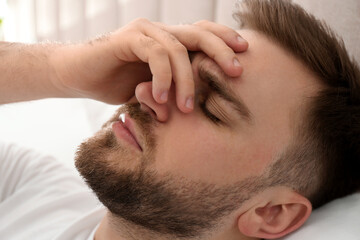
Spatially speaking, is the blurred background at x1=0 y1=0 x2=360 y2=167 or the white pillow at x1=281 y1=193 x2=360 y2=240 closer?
the white pillow at x1=281 y1=193 x2=360 y2=240

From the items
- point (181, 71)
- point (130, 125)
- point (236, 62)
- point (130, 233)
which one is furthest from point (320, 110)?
point (130, 233)

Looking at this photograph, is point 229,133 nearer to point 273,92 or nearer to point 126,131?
point 273,92

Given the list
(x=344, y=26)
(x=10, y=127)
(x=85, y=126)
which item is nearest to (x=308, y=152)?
(x=344, y=26)

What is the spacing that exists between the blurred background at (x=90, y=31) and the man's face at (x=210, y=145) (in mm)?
360

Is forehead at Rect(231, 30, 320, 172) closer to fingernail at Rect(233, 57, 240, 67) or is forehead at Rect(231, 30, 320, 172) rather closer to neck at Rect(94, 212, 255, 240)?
fingernail at Rect(233, 57, 240, 67)

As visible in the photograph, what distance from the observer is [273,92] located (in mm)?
935

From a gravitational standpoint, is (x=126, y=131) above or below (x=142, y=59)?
below

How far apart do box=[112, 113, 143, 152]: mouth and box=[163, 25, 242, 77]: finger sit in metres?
0.24

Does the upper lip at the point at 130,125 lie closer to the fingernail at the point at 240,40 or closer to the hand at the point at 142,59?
the hand at the point at 142,59

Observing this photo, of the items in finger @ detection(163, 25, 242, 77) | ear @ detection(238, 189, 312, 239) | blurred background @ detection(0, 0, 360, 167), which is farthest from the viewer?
blurred background @ detection(0, 0, 360, 167)

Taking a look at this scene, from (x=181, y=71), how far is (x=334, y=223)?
0.50 m

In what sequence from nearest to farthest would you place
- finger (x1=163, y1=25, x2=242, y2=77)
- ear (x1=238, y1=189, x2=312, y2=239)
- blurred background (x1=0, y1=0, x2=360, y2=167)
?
finger (x1=163, y1=25, x2=242, y2=77) → ear (x1=238, y1=189, x2=312, y2=239) → blurred background (x1=0, y1=0, x2=360, y2=167)

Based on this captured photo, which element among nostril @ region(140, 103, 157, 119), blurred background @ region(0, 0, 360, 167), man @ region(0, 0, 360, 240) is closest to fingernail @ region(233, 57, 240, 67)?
man @ region(0, 0, 360, 240)

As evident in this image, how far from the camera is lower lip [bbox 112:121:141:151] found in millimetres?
999
